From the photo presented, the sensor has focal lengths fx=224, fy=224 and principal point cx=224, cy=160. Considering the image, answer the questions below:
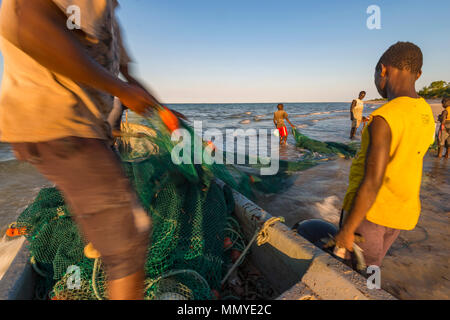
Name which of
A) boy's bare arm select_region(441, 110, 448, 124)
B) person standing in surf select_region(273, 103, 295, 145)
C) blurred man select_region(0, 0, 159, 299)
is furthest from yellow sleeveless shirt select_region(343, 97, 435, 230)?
person standing in surf select_region(273, 103, 295, 145)

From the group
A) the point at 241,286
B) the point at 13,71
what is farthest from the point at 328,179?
the point at 13,71

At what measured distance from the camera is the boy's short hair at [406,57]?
145 centimetres

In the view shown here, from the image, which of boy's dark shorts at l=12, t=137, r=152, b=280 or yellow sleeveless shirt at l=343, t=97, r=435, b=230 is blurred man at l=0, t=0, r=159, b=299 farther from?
yellow sleeveless shirt at l=343, t=97, r=435, b=230

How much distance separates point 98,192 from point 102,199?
0.14ft

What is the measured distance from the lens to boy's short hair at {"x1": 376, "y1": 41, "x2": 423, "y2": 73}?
1.45 m

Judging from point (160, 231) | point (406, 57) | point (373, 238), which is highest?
point (406, 57)

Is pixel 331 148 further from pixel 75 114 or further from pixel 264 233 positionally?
pixel 75 114

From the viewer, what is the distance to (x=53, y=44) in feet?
3.20

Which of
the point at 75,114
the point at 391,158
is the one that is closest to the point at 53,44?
the point at 75,114

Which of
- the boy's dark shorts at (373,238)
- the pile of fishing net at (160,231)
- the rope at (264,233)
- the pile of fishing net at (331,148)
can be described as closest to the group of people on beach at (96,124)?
the boy's dark shorts at (373,238)

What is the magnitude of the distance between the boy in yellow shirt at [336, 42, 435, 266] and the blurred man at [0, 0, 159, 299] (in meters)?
1.37

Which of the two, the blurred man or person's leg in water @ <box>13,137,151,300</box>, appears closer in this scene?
the blurred man

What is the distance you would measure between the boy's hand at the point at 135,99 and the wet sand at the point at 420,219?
115 inches
